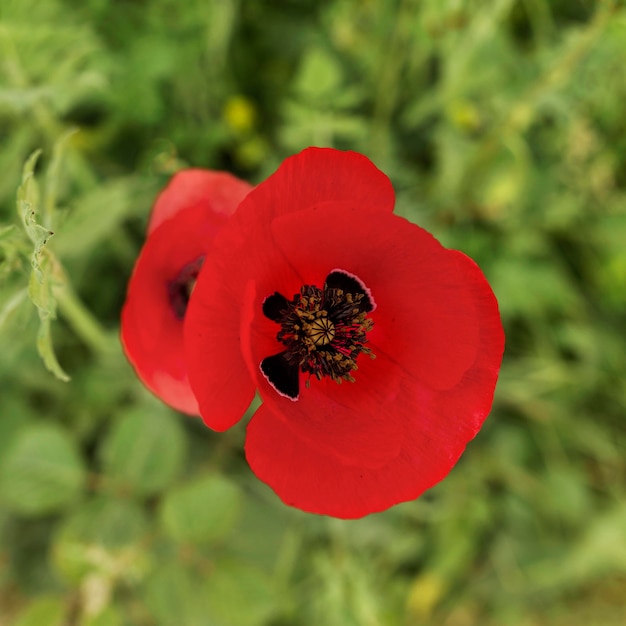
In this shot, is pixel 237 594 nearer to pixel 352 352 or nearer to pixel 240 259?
pixel 352 352

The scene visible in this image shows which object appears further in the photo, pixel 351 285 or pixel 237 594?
pixel 237 594

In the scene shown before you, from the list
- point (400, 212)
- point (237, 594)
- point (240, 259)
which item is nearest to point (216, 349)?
point (240, 259)

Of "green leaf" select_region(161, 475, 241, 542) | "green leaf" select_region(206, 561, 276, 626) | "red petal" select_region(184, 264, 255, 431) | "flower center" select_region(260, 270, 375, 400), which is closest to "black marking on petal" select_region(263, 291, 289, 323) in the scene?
"flower center" select_region(260, 270, 375, 400)

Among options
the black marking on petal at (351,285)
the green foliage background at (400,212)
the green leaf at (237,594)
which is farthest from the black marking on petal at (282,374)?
the green leaf at (237,594)

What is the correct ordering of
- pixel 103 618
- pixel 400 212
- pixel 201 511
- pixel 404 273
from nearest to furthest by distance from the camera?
pixel 404 273 < pixel 103 618 < pixel 201 511 < pixel 400 212

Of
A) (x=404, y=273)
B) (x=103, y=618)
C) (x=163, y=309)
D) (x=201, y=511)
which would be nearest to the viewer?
(x=404, y=273)

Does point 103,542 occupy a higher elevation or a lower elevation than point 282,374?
lower

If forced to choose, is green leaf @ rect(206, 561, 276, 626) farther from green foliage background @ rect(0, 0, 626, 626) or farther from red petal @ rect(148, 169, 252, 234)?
red petal @ rect(148, 169, 252, 234)
